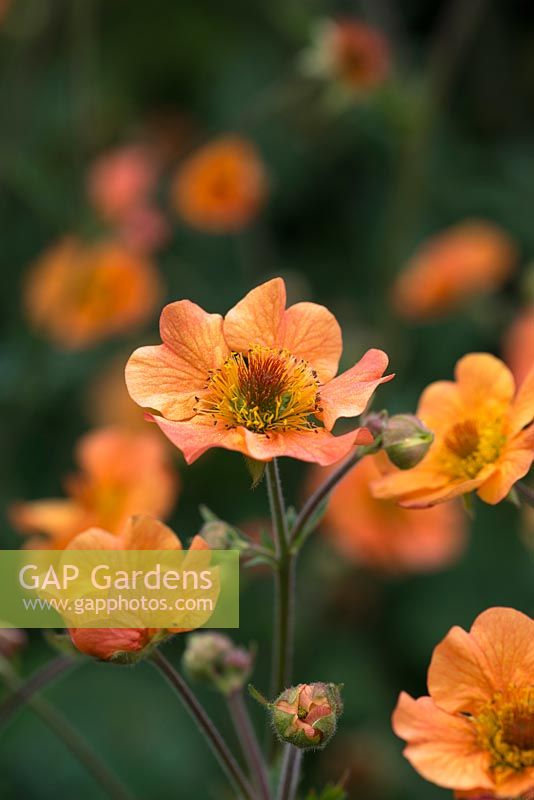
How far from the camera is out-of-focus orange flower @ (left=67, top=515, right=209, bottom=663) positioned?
5.07ft

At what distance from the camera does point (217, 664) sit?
1875 millimetres

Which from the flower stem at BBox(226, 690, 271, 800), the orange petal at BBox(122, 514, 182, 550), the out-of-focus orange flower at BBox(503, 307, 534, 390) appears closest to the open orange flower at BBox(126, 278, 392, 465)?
the orange petal at BBox(122, 514, 182, 550)

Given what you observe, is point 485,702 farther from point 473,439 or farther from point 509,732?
point 473,439

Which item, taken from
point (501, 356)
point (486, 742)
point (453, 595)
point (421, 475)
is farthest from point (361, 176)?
point (486, 742)

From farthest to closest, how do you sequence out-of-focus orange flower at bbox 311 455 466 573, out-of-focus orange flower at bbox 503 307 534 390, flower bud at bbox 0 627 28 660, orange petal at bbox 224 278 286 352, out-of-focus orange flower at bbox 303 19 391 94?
out-of-focus orange flower at bbox 303 19 391 94
out-of-focus orange flower at bbox 311 455 466 573
out-of-focus orange flower at bbox 503 307 534 390
flower bud at bbox 0 627 28 660
orange petal at bbox 224 278 286 352

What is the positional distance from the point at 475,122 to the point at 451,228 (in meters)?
0.81

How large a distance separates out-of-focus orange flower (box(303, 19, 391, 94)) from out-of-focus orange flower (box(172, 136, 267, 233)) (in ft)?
1.64

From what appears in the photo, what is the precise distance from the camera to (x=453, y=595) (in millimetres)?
3775

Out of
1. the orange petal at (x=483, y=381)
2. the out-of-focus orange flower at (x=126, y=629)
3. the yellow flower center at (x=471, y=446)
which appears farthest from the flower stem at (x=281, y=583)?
the orange petal at (x=483, y=381)

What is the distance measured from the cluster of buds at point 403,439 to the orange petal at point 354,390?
8cm

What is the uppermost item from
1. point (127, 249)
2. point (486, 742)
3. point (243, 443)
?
point (127, 249)

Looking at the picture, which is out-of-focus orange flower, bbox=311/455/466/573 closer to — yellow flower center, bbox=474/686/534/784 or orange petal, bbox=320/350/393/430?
orange petal, bbox=320/350/393/430

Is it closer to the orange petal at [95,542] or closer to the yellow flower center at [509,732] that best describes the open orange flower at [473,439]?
the yellow flower center at [509,732]

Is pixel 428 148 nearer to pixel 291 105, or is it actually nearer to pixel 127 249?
pixel 291 105
